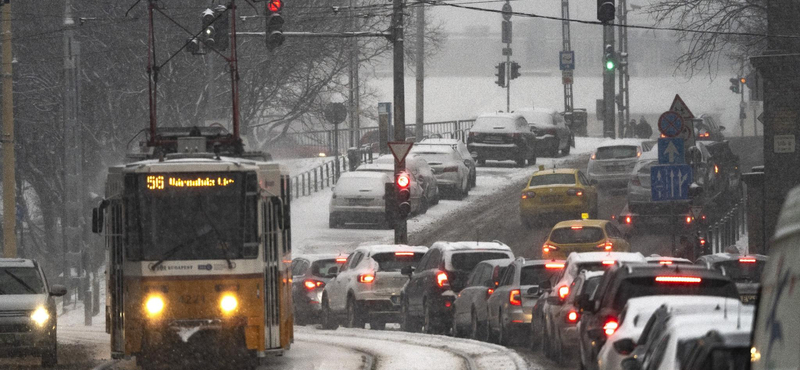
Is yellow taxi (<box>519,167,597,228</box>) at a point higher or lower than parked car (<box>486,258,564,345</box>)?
higher

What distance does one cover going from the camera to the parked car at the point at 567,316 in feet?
52.7

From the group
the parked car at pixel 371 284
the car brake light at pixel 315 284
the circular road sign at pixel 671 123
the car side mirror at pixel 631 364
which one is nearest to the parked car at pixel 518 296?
the parked car at pixel 371 284

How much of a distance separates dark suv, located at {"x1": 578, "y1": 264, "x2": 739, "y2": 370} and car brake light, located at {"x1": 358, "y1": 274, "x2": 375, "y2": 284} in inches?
430

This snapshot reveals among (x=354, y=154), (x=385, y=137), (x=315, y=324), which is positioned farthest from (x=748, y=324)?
(x=354, y=154)

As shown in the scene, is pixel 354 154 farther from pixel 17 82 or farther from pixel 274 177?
pixel 274 177

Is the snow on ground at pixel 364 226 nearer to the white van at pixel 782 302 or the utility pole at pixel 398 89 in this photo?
the utility pole at pixel 398 89

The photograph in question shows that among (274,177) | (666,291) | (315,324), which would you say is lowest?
(315,324)

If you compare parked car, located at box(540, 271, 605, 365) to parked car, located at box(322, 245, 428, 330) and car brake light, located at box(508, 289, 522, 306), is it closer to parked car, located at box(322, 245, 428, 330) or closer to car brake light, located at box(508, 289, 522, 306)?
car brake light, located at box(508, 289, 522, 306)

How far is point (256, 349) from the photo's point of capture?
15867mm

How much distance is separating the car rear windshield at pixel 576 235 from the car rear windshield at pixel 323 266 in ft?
15.2

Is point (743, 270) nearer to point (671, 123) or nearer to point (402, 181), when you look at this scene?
point (671, 123)

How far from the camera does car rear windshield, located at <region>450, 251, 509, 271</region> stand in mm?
23500

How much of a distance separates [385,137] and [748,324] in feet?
112

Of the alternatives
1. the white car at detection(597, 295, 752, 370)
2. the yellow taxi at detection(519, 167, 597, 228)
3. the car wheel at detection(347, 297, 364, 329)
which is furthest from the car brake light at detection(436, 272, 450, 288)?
the yellow taxi at detection(519, 167, 597, 228)
